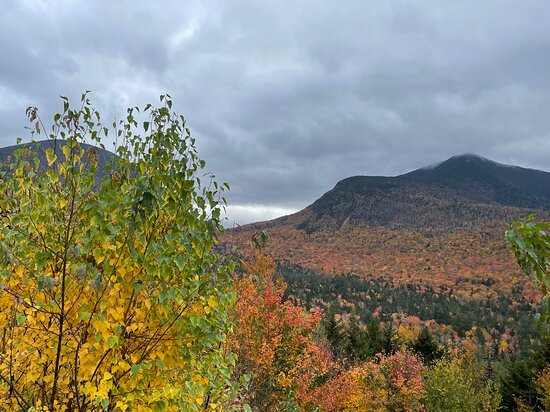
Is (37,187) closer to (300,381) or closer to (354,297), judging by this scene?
(300,381)

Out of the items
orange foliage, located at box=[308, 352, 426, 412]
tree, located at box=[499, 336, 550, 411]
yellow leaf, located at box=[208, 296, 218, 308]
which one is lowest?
tree, located at box=[499, 336, 550, 411]

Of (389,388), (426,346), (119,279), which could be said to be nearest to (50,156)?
(119,279)

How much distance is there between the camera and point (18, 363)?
5.16 metres

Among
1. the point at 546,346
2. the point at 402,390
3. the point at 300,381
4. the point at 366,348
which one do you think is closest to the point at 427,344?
the point at 366,348

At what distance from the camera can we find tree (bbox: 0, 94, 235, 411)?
13.4 feet

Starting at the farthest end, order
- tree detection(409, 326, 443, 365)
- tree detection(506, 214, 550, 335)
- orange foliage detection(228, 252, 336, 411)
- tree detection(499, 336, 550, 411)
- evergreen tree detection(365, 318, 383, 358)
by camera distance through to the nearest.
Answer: evergreen tree detection(365, 318, 383, 358) → tree detection(409, 326, 443, 365) → tree detection(499, 336, 550, 411) → orange foliage detection(228, 252, 336, 411) → tree detection(506, 214, 550, 335)

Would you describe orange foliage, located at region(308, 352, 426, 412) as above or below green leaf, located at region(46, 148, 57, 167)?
below

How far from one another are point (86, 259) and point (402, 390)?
3114 centimetres

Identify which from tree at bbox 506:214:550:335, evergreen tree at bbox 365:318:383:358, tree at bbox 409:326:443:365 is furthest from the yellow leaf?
evergreen tree at bbox 365:318:383:358

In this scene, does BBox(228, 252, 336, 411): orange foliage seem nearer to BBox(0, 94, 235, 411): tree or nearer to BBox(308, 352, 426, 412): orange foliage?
BBox(308, 352, 426, 412): orange foliage

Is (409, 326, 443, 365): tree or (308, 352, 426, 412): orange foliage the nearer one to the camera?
(308, 352, 426, 412): orange foliage

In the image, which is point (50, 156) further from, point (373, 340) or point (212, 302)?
point (373, 340)

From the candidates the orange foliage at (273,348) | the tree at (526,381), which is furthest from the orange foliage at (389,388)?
the tree at (526,381)

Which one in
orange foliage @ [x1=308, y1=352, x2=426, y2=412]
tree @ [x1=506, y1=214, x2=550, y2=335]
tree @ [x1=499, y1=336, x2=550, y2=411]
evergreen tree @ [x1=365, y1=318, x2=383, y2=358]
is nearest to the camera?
tree @ [x1=506, y1=214, x2=550, y2=335]
